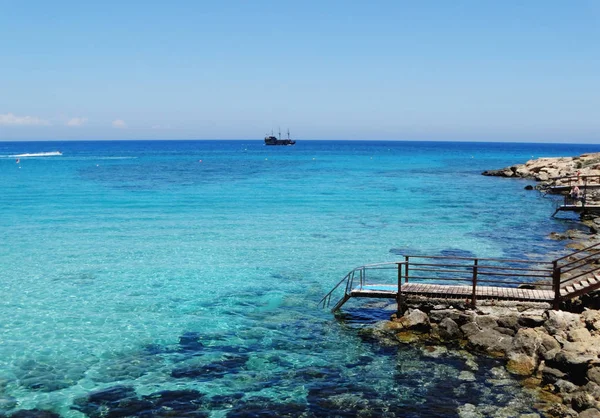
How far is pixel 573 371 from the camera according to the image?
14227mm

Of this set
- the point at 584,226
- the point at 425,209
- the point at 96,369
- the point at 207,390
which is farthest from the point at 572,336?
the point at 425,209

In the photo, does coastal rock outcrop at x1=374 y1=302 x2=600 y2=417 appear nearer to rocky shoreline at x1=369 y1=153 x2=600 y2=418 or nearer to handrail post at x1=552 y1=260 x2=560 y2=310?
rocky shoreline at x1=369 y1=153 x2=600 y2=418

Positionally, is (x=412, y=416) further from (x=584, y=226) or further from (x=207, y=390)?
(x=584, y=226)

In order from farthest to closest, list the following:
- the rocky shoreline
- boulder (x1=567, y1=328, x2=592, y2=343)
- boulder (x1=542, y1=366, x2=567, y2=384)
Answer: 1. boulder (x1=567, y1=328, x2=592, y2=343)
2. boulder (x1=542, y1=366, x2=567, y2=384)
3. the rocky shoreline

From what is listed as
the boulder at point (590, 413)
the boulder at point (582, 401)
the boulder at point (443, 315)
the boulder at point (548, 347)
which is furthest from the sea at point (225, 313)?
the boulder at point (443, 315)

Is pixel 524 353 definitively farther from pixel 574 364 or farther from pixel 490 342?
pixel 574 364

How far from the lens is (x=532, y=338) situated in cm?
1602

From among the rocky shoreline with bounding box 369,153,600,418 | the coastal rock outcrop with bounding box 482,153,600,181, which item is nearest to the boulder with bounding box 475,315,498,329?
the rocky shoreline with bounding box 369,153,600,418

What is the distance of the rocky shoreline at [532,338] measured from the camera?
44.0 ft

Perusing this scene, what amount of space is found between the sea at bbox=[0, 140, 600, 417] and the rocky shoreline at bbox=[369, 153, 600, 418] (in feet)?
2.01

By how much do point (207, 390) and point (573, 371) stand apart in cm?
1001

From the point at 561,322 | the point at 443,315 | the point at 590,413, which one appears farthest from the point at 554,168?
the point at 590,413

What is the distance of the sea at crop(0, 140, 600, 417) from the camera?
1394cm

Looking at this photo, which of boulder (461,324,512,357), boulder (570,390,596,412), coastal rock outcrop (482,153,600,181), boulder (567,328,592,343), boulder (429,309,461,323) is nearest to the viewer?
boulder (570,390,596,412)
